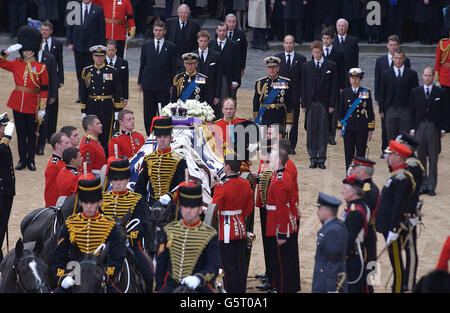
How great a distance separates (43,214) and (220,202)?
1857 millimetres

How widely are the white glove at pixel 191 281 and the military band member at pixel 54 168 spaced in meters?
3.38

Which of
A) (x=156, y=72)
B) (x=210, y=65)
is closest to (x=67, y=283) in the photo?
(x=210, y=65)

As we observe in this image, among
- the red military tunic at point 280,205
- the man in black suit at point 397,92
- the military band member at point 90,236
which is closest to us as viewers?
the military band member at point 90,236

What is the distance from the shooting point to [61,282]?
24.3 feet

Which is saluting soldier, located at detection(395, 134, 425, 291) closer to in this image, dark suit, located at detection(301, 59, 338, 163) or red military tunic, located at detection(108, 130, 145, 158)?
red military tunic, located at detection(108, 130, 145, 158)

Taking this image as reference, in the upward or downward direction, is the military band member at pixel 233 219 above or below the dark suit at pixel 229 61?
below

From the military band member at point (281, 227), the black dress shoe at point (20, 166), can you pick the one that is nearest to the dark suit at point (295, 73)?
the black dress shoe at point (20, 166)

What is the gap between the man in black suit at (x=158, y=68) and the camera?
15.7 metres

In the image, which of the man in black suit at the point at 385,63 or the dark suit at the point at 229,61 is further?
the dark suit at the point at 229,61

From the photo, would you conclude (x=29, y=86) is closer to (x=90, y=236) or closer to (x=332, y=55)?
(x=332, y=55)

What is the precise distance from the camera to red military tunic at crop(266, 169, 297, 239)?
9.70m

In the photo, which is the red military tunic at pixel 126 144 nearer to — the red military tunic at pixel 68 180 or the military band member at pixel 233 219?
the red military tunic at pixel 68 180

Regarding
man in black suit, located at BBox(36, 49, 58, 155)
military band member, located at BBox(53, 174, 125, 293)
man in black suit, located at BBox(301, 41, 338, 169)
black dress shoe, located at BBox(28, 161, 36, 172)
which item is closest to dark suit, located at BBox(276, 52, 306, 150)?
man in black suit, located at BBox(301, 41, 338, 169)
